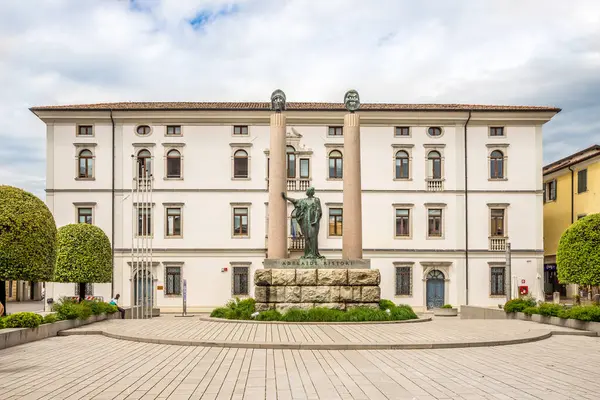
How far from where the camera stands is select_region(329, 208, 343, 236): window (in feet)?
159

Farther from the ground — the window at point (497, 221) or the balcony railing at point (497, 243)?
the window at point (497, 221)

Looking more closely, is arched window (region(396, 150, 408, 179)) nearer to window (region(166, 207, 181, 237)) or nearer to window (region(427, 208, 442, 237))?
window (region(427, 208, 442, 237))

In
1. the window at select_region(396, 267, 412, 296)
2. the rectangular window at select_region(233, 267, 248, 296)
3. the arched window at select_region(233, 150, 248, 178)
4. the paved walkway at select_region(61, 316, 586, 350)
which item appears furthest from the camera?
the arched window at select_region(233, 150, 248, 178)

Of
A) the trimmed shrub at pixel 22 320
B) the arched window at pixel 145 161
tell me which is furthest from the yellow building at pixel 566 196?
the trimmed shrub at pixel 22 320

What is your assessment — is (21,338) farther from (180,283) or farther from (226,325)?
(180,283)

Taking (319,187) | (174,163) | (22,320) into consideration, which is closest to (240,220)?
(319,187)

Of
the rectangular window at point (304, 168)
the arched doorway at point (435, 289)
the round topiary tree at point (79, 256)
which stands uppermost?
the rectangular window at point (304, 168)

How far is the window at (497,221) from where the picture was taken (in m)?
48.6

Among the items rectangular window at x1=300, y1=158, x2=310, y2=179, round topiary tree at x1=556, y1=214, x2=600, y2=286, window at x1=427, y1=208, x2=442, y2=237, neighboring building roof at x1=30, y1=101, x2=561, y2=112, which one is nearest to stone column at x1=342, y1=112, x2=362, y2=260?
round topiary tree at x1=556, y1=214, x2=600, y2=286

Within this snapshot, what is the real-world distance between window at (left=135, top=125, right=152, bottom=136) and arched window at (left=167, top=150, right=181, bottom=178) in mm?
2010

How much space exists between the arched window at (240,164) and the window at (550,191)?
24.2 m

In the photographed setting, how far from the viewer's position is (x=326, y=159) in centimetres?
4853

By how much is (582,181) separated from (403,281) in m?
14.8

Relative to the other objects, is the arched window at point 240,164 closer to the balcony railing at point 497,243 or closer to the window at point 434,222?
the window at point 434,222
